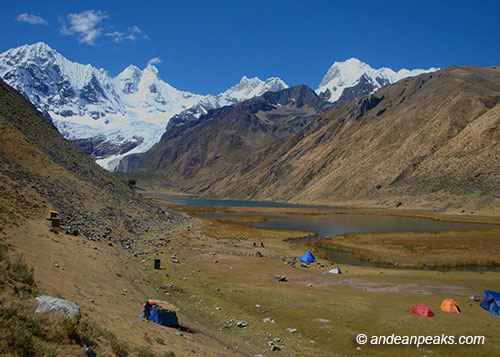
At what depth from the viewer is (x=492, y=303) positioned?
2242cm

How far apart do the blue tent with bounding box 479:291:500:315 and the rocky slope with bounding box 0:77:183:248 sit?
32.2 metres

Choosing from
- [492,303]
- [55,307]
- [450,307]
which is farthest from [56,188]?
[492,303]

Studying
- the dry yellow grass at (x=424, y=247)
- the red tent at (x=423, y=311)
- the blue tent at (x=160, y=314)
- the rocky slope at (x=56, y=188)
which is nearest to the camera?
the blue tent at (x=160, y=314)

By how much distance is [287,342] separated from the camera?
1802cm

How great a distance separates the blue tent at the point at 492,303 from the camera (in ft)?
72.3

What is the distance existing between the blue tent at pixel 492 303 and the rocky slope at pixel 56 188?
3218 centimetres

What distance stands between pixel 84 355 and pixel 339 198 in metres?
188

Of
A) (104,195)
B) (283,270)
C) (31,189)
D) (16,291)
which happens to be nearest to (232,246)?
(283,270)

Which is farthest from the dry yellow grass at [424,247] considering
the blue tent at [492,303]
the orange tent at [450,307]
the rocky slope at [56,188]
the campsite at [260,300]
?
the rocky slope at [56,188]

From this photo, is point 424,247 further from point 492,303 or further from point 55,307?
point 55,307

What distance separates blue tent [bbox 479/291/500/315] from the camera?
22047 millimetres

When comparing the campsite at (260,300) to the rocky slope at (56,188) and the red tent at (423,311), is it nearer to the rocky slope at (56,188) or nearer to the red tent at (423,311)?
the red tent at (423,311)

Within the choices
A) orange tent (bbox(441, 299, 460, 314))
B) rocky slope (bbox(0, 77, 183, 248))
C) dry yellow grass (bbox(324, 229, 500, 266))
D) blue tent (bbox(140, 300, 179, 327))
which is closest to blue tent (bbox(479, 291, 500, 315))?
orange tent (bbox(441, 299, 460, 314))

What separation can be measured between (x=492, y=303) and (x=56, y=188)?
4656 cm
